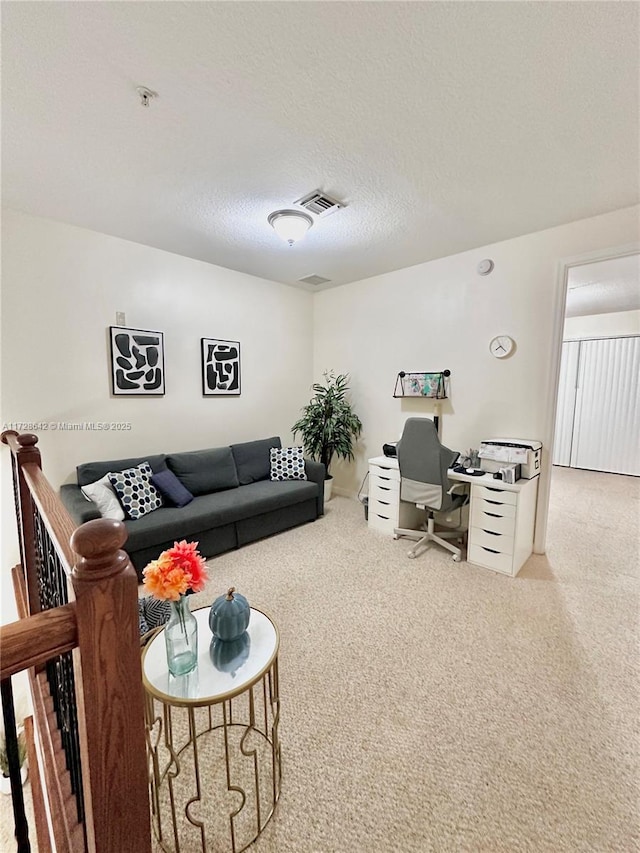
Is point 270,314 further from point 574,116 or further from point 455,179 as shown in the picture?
point 574,116

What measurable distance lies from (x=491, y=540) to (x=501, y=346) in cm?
169

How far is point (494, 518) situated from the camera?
9.31 ft

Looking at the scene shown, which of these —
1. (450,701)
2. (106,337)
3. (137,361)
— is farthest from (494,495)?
(106,337)

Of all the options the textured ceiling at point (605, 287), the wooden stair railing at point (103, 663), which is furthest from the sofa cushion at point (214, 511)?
the textured ceiling at point (605, 287)

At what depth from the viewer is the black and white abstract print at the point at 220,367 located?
3.83 m

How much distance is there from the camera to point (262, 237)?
3.13 meters

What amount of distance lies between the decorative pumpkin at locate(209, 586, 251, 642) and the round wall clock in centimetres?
300

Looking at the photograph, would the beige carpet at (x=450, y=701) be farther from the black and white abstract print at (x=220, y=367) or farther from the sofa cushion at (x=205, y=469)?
the black and white abstract print at (x=220, y=367)

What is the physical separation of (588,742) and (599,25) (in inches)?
109

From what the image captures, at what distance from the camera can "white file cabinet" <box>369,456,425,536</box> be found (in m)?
3.46

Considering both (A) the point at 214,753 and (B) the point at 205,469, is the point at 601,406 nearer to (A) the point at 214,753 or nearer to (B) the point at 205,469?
(B) the point at 205,469

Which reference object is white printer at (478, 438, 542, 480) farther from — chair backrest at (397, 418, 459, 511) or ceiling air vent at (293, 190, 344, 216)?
Answer: ceiling air vent at (293, 190, 344, 216)

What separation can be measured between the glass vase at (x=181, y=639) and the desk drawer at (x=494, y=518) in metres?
2.38

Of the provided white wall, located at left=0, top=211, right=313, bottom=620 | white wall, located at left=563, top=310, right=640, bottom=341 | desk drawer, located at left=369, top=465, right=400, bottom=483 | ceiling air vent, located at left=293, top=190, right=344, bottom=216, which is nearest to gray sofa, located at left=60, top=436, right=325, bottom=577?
white wall, located at left=0, top=211, right=313, bottom=620
